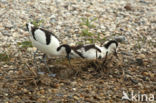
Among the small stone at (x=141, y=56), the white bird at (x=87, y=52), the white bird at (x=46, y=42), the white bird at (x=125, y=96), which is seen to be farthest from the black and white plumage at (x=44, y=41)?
the small stone at (x=141, y=56)

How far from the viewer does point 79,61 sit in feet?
20.1

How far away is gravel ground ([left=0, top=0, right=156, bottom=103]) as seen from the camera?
5176 millimetres

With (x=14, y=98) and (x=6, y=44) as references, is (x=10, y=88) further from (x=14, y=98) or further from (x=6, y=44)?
(x=6, y=44)

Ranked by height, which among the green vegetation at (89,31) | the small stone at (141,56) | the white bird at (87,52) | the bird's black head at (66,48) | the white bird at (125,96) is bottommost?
the white bird at (125,96)

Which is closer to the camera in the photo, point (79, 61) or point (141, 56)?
point (79, 61)

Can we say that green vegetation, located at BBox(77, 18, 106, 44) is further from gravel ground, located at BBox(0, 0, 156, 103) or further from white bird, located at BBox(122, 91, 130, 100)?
white bird, located at BBox(122, 91, 130, 100)

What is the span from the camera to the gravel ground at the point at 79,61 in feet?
17.0

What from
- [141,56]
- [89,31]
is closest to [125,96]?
[141,56]

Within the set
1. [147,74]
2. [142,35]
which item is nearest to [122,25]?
[142,35]

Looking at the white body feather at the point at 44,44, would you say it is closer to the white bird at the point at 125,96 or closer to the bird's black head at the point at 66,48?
the bird's black head at the point at 66,48

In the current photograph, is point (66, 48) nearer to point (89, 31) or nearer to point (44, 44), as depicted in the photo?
point (44, 44)

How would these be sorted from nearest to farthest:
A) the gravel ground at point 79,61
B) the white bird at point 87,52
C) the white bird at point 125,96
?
the white bird at point 125,96, the gravel ground at point 79,61, the white bird at point 87,52

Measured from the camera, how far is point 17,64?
611 centimetres

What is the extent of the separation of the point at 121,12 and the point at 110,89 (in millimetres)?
3785
